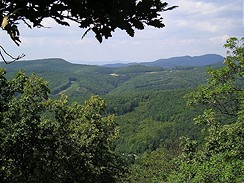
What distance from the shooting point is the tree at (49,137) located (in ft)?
40.5

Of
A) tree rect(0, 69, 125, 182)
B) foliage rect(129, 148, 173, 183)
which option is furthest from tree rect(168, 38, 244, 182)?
foliage rect(129, 148, 173, 183)

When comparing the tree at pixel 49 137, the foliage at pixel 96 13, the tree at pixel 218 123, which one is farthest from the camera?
the tree at pixel 49 137

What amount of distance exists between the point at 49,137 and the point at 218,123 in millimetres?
6994

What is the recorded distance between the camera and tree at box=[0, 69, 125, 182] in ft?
40.5

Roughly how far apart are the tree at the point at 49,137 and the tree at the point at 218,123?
13.9 feet

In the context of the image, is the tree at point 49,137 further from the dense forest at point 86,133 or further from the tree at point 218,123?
the tree at point 218,123

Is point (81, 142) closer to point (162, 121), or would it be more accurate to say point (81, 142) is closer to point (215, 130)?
point (215, 130)

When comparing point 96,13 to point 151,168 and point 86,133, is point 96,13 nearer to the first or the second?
point 86,133

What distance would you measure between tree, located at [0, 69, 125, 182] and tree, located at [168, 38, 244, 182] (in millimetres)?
4222

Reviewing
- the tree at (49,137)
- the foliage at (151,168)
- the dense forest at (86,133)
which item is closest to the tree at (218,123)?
the dense forest at (86,133)

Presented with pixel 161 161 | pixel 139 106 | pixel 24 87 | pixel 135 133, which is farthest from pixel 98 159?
pixel 139 106

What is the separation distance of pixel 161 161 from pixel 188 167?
35.5 m

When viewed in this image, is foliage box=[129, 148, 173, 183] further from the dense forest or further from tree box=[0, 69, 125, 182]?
tree box=[0, 69, 125, 182]

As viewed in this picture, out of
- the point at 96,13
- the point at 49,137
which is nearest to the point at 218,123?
the point at 49,137
